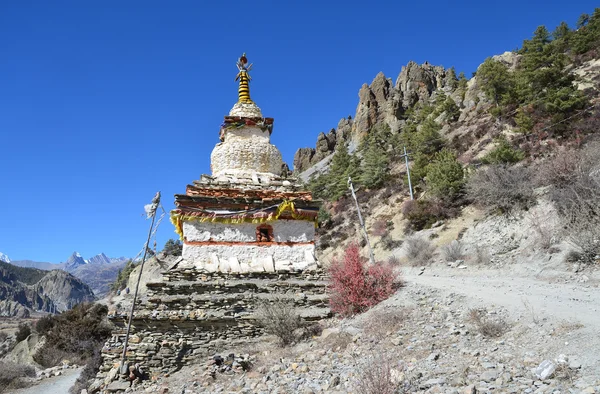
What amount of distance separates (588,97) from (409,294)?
2786cm

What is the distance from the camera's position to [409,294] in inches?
397

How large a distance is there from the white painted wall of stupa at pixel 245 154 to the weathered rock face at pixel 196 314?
4589mm

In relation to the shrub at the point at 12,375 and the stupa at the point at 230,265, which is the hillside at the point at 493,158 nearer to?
the stupa at the point at 230,265

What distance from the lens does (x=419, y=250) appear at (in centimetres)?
2219

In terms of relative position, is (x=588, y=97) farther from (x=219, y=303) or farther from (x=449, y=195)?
(x=219, y=303)

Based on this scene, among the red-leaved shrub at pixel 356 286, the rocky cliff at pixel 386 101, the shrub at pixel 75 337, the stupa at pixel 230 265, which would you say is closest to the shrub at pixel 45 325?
the shrub at pixel 75 337

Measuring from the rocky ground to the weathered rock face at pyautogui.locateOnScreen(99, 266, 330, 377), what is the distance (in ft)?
1.58

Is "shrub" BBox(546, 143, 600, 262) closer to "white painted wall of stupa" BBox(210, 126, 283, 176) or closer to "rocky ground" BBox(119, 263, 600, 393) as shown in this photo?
"rocky ground" BBox(119, 263, 600, 393)

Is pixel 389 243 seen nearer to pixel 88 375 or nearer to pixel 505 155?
pixel 505 155

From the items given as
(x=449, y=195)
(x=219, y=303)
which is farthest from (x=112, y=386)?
(x=449, y=195)

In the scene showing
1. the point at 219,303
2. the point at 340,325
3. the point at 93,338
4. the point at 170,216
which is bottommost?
the point at 93,338

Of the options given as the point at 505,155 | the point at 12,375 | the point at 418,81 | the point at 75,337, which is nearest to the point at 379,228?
the point at 505,155

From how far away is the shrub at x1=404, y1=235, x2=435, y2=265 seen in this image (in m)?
20.7

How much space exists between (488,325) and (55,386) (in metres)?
15.5
